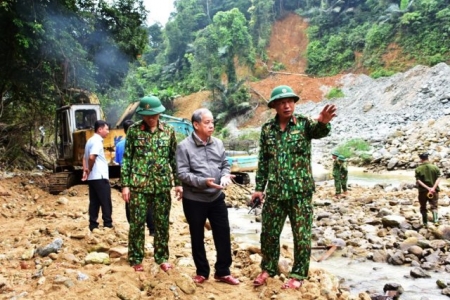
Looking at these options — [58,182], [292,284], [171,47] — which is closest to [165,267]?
[292,284]

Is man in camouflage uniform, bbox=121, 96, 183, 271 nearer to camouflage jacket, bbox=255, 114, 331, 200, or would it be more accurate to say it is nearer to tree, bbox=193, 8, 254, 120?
camouflage jacket, bbox=255, 114, 331, 200

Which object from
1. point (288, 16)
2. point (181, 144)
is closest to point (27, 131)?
point (181, 144)

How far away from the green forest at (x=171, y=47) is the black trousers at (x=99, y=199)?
634cm

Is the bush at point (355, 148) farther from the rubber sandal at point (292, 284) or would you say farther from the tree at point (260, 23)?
the tree at point (260, 23)

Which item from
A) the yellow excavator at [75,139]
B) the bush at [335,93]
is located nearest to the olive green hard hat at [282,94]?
the yellow excavator at [75,139]

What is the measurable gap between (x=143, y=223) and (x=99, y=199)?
173 centimetres

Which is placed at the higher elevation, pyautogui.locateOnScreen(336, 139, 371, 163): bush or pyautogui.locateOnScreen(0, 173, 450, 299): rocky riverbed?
pyautogui.locateOnScreen(336, 139, 371, 163): bush

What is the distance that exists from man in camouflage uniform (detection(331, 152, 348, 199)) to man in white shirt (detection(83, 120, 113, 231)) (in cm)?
850

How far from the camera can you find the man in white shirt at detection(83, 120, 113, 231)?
18.1 feet

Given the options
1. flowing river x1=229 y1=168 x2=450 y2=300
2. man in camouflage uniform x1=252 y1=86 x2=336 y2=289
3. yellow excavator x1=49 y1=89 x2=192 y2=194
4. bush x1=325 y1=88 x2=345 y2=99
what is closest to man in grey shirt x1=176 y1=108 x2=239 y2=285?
man in camouflage uniform x1=252 y1=86 x2=336 y2=289

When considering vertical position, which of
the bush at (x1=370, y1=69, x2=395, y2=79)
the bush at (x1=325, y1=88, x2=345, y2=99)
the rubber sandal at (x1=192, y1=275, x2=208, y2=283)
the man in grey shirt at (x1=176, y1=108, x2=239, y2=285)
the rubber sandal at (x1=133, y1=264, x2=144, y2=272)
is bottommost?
the rubber sandal at (x1=192, y1=275, x2=208, y2=283)

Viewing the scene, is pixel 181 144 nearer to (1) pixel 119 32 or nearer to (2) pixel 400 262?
(2) pixel 400 262

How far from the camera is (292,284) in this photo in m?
3.81

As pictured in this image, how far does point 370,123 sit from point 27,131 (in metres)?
21.1
